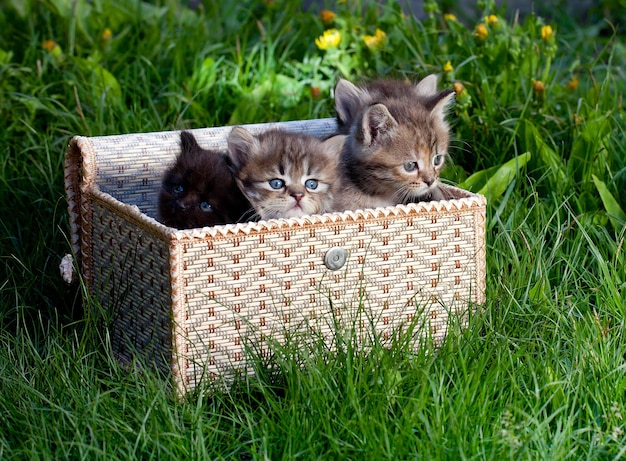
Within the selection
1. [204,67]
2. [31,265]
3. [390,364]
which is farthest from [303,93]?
[390,364]

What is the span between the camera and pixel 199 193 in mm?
3262

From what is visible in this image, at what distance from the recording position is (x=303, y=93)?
4.93m

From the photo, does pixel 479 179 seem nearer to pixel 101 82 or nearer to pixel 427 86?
pixel 427 86

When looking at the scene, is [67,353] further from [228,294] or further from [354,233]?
[354,233]

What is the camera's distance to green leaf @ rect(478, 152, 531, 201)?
12.8 ft

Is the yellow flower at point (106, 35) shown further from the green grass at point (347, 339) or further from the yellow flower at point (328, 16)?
the yellow flower at point (328, 16)

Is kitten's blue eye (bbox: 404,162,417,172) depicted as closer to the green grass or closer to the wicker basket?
the wicker basket

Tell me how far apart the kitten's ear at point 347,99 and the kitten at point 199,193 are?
1.75 feet

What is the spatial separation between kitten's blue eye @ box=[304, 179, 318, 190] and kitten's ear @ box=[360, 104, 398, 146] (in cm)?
28

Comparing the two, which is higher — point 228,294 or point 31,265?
point 228,294

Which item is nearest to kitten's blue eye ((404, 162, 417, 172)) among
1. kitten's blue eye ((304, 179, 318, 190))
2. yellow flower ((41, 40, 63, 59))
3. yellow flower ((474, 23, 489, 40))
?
kitten's blue eye ((304, 179, 318, 190))

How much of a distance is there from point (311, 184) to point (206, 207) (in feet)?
1.18

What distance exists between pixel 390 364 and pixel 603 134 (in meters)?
1.93

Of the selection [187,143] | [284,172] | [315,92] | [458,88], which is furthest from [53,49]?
[284,172]
